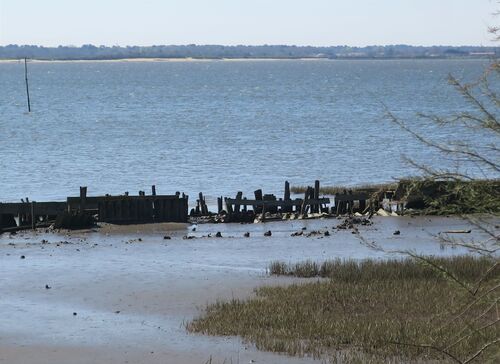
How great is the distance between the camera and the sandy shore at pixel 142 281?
18.8 metres

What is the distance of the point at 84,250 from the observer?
31.6 metres

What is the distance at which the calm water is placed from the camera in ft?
177

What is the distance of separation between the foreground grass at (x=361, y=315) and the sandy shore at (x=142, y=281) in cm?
63

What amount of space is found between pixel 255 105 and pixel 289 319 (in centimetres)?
11294

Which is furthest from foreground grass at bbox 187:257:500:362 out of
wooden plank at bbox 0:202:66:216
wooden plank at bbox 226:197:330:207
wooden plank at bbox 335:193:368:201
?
wooden plank at bbox 335:193:368:201

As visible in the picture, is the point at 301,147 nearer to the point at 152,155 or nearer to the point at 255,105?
the point at 152,155

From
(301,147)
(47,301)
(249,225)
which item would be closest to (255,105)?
(301,147)

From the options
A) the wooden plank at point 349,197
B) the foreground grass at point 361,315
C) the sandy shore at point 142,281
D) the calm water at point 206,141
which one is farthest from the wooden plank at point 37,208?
the foreground grass at point 361,315

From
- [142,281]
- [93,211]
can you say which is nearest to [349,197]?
[93,211]

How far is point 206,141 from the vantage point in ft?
263

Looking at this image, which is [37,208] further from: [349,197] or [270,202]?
[349,197]

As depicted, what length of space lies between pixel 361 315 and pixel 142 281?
23.8 ft

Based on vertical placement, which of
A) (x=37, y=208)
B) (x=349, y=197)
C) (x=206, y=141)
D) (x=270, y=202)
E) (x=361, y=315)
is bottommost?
(x=206, y=141)

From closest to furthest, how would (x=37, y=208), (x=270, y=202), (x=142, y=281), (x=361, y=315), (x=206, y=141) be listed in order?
(x=361, y=315), (x=142, y=281), (x=37, y=208), (x=270, y=202), (x=206, y=141)
